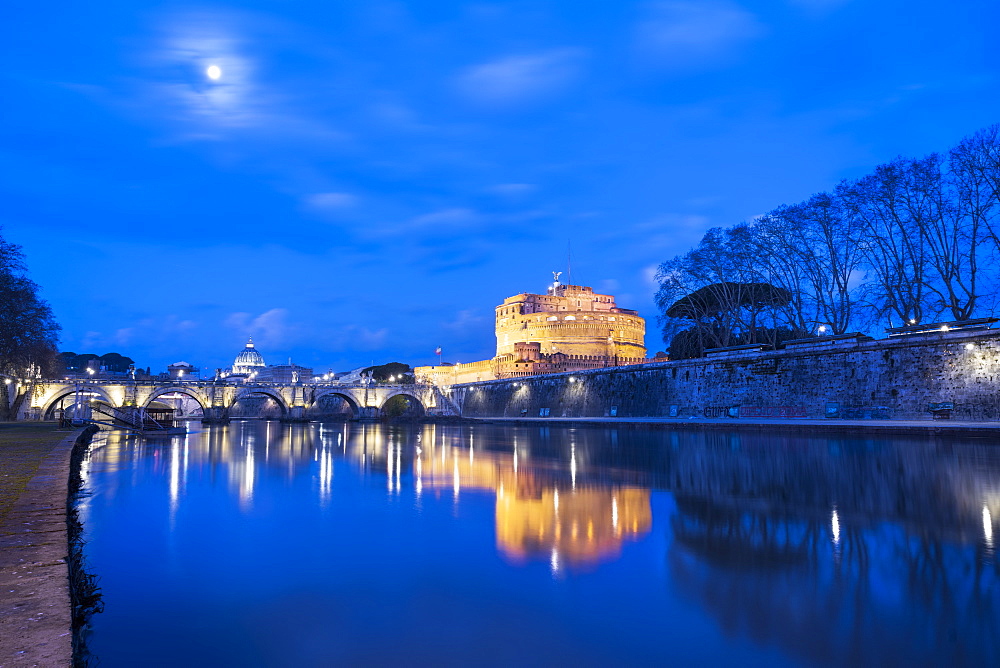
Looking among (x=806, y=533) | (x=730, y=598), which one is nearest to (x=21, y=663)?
(x=730, y=598)

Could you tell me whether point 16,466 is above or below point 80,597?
above

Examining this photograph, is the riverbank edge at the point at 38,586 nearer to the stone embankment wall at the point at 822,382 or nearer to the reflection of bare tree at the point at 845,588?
the reflection of bare tree at the point at 845,588

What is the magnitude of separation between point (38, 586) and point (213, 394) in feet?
250

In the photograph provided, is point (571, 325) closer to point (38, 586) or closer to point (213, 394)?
point (213, 394)

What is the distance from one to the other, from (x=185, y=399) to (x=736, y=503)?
134 metres

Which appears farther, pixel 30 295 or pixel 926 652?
pixel 30 295

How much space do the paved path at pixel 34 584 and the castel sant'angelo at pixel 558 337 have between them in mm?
85626

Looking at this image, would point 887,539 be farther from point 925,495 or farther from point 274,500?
point 274,500

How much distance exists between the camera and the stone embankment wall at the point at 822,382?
27375mm

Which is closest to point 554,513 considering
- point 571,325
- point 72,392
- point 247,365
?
point 72,392

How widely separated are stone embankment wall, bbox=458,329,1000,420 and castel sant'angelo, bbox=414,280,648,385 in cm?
3985

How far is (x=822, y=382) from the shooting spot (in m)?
34.1

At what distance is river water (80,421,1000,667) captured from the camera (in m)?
4.48

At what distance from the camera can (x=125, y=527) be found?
886 cm
